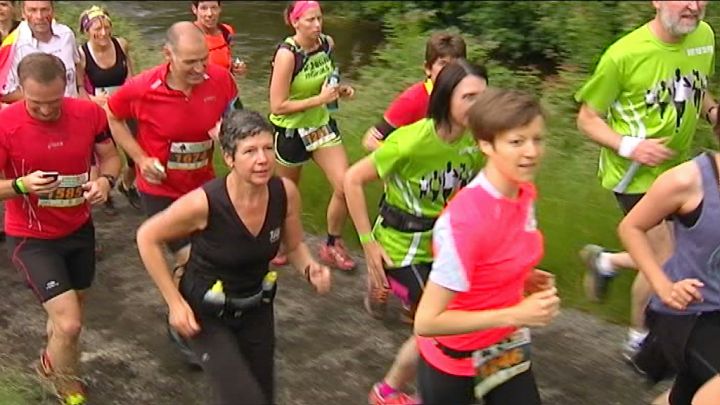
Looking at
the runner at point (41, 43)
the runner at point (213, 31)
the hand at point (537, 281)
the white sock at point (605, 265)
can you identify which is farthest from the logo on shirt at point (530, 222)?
the runner at point (213, 31)

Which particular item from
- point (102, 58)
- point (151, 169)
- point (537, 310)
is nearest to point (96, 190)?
point (151, 169)

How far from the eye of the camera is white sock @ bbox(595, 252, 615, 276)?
5.37 m

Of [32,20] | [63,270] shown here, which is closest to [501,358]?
[63,270]

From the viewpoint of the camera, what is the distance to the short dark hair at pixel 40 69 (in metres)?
4.59

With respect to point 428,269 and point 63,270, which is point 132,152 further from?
point 428,269

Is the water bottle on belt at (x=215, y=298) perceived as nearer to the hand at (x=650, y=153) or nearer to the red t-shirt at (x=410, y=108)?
the red t-shirt at (x=410, y=108)

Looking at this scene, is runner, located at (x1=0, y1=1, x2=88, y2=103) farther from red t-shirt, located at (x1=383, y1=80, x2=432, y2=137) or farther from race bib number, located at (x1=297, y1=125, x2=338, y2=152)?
red t-shirt, located at (x1=383, y1=80, x2=432, y2=137)

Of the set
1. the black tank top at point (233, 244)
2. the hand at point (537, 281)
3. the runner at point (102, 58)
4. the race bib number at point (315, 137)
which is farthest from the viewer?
the runner at point (102, 58)

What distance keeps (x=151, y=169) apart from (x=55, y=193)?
0.51 meters

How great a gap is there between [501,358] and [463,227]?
0.57 m

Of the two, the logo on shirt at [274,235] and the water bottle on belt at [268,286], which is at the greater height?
the logo on shirt at [274,235]

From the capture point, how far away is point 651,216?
377 centimetres

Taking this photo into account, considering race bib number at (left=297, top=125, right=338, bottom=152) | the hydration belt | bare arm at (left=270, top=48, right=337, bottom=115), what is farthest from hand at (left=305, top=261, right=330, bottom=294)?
race bib number at (left=297, top=125, right=338, bottom=152)

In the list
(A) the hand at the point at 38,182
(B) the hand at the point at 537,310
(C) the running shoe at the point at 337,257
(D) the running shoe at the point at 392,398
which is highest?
(B) the hand at the point at 537,310
